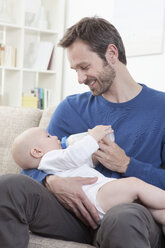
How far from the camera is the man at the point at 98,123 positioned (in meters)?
1.49

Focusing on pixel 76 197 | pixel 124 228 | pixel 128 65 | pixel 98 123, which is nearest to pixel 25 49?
pixel 128 65

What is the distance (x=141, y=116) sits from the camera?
71.9 inches

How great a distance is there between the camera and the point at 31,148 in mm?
1692

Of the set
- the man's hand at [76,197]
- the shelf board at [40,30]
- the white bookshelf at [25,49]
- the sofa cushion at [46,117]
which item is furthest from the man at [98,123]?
the shelf board at [40,30]

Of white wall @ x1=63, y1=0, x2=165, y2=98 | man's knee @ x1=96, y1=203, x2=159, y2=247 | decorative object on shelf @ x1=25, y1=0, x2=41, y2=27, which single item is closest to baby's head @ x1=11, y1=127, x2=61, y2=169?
man's knee @ x1=96, y1=203, x2=159, y2=247

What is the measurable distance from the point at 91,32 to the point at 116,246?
3.34 feet

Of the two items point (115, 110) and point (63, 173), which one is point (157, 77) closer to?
point (115, 110)

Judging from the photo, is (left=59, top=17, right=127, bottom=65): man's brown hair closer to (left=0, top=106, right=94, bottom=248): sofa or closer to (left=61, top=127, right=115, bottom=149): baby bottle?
(left=61, top=127, right=115, bottom=149): baby bottle

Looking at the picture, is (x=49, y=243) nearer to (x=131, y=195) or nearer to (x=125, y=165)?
(x=131, y=195)

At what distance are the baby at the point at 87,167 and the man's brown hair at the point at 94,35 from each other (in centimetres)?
43

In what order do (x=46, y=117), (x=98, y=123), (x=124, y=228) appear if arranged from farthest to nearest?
(x=46, y=117), (x=98, y=123), (x=124, y=228)

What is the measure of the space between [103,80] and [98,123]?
198 mm

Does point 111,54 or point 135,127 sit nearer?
point 135,127

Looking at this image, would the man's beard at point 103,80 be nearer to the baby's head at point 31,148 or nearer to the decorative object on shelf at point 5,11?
the baby's head at point 31,148
